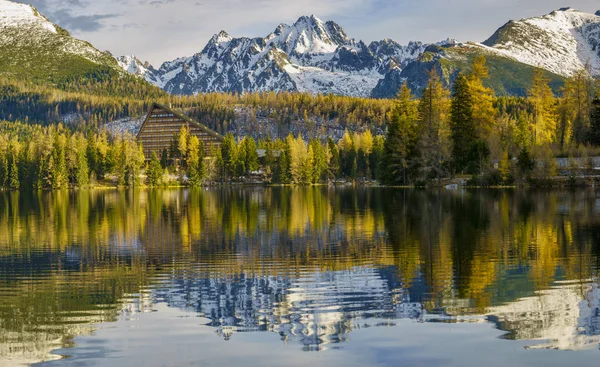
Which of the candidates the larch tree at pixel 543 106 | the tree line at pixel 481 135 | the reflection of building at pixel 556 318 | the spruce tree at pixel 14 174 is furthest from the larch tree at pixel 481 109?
the spruce tree at pixel 14 174

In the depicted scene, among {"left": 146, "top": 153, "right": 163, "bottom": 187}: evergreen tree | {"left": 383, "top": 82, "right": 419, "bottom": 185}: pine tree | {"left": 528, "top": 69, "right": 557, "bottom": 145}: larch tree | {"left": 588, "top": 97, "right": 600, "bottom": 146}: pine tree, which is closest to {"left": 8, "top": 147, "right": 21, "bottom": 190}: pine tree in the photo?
{"left": 146, "top": 153, "right": 163, "bottom": 187}: evergreen tree

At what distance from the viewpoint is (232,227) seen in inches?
1704

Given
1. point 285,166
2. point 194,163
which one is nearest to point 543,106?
point 285,166

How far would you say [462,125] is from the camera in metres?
103

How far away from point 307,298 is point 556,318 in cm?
712

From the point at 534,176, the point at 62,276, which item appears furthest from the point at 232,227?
the point at 534,176

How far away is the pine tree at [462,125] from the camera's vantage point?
334ft

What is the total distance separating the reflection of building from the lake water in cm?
6

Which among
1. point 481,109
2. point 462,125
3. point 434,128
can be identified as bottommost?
point 434,128

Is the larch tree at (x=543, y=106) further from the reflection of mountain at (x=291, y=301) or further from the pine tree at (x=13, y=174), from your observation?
the pine tree at (x=13, y=174)

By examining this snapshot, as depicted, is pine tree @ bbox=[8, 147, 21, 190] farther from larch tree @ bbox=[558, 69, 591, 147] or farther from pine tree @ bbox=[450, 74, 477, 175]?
larch tree @ bbox=[558, 69, 591, 147]

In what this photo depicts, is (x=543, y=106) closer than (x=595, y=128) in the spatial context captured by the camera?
No

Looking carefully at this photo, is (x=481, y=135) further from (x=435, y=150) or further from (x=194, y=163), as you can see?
(x=194, y=163)

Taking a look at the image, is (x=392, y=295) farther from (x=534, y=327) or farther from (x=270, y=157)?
(x=270, y=157)
